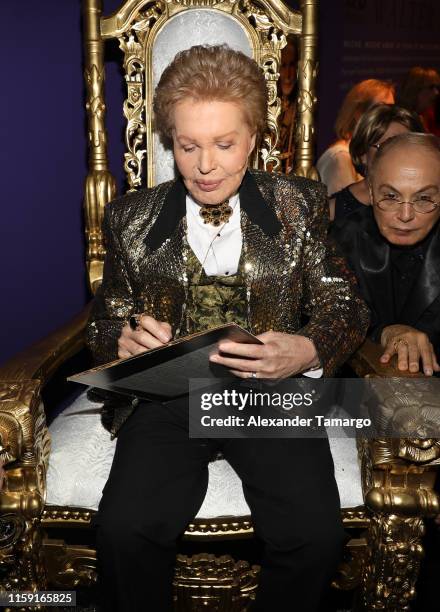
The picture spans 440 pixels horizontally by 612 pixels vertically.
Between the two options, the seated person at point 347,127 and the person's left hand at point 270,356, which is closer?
the person's left hand at point 270,356

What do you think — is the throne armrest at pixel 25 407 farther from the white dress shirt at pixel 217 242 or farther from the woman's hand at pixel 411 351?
the woman's hand at pixel 411 351

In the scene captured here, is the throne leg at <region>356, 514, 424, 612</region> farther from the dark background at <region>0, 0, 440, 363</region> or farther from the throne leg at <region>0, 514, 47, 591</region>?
the dark background at <region>0, 0, 440, 363</region>

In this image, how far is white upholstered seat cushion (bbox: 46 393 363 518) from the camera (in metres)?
1.53

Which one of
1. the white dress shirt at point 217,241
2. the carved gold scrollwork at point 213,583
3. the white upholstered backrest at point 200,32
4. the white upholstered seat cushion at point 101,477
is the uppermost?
the white upholstered backrest at point 200,32

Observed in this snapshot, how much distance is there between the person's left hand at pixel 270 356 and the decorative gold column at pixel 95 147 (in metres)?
0.88

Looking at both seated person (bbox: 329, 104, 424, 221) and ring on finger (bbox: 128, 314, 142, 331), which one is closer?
ring on finger (bbox: 128, 314, 142, 331)

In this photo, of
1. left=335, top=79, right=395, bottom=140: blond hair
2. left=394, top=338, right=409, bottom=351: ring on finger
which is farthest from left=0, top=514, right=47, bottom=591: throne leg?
left=335, top=79, right=395, bottom=140: blond hair

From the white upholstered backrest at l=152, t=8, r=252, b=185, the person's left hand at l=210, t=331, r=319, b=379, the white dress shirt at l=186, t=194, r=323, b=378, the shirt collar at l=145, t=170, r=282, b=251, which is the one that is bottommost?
the person's left hand at l=210, t=331, r=319, b=379

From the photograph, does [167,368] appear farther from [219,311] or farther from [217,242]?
[217,242]

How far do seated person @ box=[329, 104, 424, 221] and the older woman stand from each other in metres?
0.59

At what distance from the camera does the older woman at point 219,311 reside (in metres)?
1.45

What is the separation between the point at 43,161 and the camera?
2.65 metres

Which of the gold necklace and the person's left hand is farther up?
the gold necklace

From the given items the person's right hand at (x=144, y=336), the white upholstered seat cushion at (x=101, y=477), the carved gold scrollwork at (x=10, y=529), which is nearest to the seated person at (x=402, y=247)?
the white upholstered seat cushion at (x=101, y=477)
